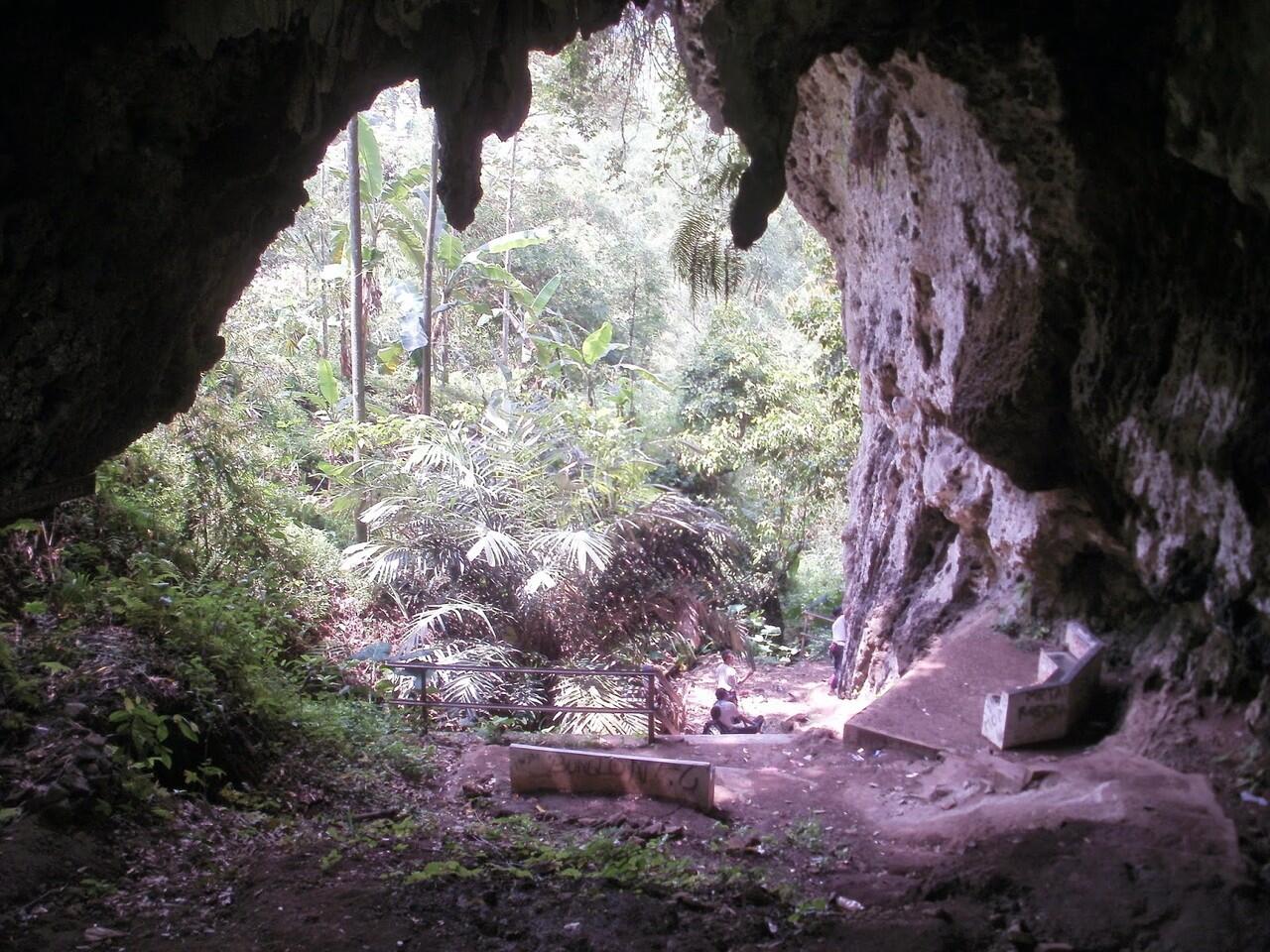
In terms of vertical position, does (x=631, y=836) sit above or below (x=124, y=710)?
below

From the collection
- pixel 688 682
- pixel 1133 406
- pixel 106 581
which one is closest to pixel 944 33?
Answer: pixel 1133 406

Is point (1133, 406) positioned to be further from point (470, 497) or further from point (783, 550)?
point (783, 550)

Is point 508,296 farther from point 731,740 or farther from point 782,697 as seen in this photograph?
point 731,740

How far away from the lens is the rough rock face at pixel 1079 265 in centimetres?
520

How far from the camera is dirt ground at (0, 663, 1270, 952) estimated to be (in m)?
4.05

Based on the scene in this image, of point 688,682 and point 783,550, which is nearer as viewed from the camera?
point 688,682

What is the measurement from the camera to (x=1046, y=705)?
23.2 feet

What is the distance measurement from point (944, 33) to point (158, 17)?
4.73 meters

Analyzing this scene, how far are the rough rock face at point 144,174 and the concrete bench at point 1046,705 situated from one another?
616 centimetres

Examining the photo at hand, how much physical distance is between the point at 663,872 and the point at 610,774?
1841 mm

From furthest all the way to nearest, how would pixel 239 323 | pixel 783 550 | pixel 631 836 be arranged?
pixel 783 550 < pixel 239 323 < pixel 631 836

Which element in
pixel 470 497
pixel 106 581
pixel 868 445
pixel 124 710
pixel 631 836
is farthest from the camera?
pixel 868 445

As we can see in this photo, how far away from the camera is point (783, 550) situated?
18500 mm

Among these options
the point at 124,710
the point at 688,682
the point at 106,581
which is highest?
the point at 106,581
